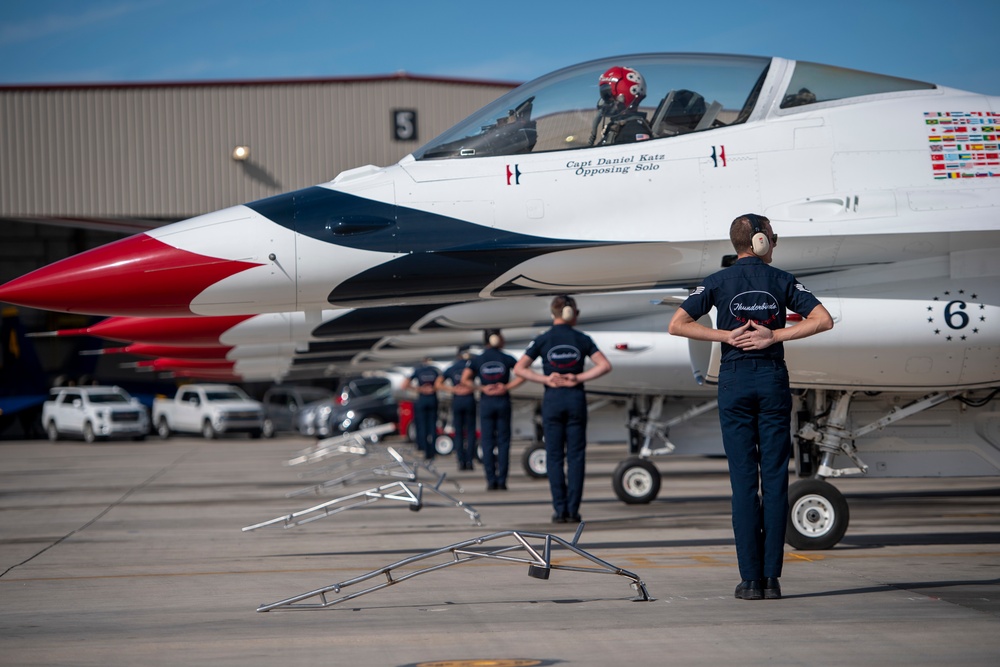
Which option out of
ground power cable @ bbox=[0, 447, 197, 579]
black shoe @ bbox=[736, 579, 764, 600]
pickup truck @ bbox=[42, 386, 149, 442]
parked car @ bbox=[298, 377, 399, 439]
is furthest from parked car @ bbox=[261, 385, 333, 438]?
black shoe @ bbox=[736, 579, 764, 600]

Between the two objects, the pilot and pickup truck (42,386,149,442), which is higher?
the pilot

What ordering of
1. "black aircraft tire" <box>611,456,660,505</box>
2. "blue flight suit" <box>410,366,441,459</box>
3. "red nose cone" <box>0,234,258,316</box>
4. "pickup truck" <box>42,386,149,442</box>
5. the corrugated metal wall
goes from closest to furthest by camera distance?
"red nose cone" <box>0,234,258,316</box> < "black aircraft tire" <box>611,456,660,505</box> < "blue flight suit" <box>410,366,441,459</box> < the corrugated metal wall < "pickup truck" <box>42,386,149,442</box>

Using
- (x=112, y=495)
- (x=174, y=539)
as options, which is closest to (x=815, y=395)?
(x=174, y=539)

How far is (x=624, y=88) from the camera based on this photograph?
762 cm

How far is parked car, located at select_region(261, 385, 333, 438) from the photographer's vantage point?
3869 centimetres

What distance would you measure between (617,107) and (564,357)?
94.5 inches

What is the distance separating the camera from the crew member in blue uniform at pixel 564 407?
9133 millimetres

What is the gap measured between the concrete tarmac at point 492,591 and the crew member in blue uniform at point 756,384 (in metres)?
0.31

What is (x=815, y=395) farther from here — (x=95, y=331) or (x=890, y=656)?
(x=95, y=331)

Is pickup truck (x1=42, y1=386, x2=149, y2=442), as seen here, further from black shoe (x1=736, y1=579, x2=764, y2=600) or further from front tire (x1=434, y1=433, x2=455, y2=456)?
black shoe (x1=736, y1=579, x2=764, y2=600)

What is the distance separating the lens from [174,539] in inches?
368

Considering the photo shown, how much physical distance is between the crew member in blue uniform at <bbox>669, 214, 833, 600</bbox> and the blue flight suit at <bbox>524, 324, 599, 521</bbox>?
142 inches

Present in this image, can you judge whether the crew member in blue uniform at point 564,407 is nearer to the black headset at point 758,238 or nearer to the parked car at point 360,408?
the black headset at point 758,238

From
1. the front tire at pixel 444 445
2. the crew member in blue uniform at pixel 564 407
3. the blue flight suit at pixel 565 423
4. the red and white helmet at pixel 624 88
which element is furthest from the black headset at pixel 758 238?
the front tire at pixel 444 445
